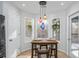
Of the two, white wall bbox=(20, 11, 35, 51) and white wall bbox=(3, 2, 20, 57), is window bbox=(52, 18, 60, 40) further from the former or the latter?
white wall bbox=(3, 2, 20, 57)

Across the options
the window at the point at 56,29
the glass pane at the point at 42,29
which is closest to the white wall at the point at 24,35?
the glass pane at the point at 42,29

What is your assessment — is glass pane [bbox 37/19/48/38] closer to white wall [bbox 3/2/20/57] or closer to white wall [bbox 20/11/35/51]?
white wall [bbox 20/11/35/51]

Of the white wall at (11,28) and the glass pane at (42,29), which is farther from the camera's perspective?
the glass pane at (42,29)

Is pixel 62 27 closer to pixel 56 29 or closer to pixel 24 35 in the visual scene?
pixel 56 29

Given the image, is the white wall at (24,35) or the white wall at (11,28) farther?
the white wall at (24,35)

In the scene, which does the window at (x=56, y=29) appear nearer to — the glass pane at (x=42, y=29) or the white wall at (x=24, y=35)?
the glass pane at (x=42, y=29)

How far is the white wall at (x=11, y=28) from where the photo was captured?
6.77 feet

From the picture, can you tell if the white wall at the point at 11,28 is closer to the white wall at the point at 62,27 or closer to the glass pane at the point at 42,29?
the glass pane at the point at 42,29

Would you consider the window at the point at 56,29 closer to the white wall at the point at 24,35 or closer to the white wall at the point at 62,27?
the white wall at the point at 62,27

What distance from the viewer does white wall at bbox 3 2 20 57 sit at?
81.3 inches

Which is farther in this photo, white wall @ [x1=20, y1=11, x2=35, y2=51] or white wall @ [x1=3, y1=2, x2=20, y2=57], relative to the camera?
white wall @ [x1=20, y1=11, x2=35, y2=51]

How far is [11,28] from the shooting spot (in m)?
2.25

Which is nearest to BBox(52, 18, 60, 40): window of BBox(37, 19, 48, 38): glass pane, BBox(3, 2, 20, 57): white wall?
BBox(37, 19, 48, 38): glass pane

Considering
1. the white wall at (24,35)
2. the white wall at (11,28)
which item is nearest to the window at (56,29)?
the white wall at (24,35)
